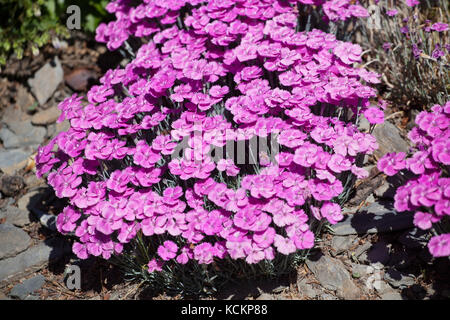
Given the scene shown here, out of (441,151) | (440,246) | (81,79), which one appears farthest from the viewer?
(81,79)

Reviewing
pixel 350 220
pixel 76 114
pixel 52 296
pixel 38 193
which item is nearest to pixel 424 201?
pixel 350 220

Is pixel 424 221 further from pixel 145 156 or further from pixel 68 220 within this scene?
pixel 68 220

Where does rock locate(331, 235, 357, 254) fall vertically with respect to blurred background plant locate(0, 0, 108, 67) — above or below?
below

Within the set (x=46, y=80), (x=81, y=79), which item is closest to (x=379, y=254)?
(x=81, y=79)

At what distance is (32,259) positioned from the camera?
2.96 meters

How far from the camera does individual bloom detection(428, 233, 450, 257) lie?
6.54ft

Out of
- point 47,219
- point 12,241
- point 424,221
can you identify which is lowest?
point 12,241

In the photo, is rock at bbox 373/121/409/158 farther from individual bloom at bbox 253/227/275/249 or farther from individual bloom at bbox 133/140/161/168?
individual bloom at bbox 133/140/161/168

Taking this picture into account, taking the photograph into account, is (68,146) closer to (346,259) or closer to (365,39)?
(346,259)

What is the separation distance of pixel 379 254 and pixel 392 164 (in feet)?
1.78

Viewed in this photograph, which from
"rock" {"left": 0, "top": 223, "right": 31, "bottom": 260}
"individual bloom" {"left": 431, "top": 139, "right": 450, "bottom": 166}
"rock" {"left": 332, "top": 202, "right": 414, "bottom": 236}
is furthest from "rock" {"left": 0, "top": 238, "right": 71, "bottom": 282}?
"individual bloom" {"left": 431, "top": 139, "right": 450, "bottom": 166}

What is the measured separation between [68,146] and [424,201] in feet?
5.95

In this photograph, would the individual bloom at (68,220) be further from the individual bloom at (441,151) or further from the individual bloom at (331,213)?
the individual bloom at (441,151)

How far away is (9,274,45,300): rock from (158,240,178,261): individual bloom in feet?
3.25
